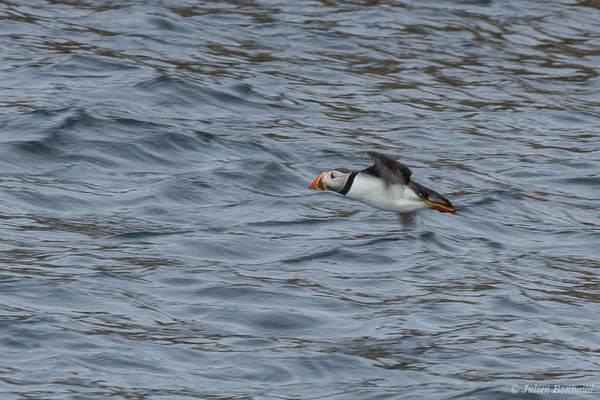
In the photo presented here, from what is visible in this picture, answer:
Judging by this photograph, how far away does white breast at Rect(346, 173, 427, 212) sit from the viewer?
7.25m

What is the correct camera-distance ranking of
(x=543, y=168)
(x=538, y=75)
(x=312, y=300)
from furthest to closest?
(x=538, y=75)
(x=543, y=168)
(x=312, y=300)

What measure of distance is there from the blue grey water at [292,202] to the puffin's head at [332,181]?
93 cm

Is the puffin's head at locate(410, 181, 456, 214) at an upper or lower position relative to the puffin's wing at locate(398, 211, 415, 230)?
upper

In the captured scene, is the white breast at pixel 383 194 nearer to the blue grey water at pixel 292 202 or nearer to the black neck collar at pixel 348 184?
the black neck collar at pixel 348 184

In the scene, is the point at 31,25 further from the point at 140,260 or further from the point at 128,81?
the point at 140,260

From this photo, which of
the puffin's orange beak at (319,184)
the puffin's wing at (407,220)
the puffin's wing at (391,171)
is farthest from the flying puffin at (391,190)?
the puffin's wing at (407,220)

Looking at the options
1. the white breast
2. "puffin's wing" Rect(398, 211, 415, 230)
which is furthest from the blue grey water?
the white breast

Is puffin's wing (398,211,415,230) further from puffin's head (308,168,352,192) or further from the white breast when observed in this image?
puffin's head (308,168,352,192)

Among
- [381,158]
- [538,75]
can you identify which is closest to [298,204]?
[381,158]

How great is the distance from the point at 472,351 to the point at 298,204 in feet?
11.3

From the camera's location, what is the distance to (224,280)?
8.41m

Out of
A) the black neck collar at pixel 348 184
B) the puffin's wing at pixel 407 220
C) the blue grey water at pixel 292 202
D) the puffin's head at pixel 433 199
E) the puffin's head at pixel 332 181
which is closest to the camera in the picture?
the blue grey water at pixel 292 202

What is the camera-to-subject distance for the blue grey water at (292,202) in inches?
276

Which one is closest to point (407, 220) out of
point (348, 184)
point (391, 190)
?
point (391, 190)
